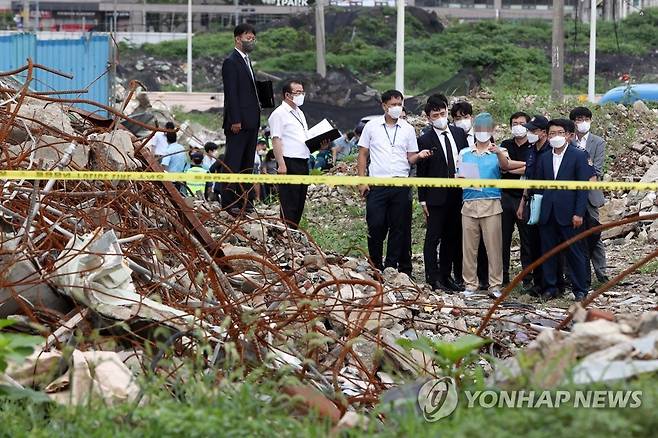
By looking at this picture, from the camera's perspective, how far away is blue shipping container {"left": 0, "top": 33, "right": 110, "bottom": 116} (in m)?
19.6

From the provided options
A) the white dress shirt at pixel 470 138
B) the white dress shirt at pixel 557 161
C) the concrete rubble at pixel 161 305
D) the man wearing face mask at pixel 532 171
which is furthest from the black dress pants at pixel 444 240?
the concrete rubble at pixel 161 305

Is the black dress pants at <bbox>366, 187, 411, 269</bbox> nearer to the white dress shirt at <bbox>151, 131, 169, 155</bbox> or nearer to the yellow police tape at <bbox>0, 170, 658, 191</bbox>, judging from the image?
the yellow police tape at <bbox>0, 170, 658, 191</bbox>

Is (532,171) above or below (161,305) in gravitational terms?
above

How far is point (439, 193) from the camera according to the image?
39.0 ft

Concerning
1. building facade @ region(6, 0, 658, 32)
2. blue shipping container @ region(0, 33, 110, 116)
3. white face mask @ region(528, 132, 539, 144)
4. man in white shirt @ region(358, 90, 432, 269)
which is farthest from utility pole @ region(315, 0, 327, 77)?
man in white shirt @ region(358, 90, 432, 269)

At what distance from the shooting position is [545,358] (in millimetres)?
5062

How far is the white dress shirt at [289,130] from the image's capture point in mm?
12242

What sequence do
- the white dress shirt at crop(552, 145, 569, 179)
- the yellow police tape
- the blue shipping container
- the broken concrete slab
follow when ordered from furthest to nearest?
the blue shipping container
the white dress shirt at crop(552, 145, 569, 179)
the yellow police tape
the broken concrete slab

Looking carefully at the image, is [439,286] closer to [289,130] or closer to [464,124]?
[464,124]

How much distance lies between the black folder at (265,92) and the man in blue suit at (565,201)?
9.81ft

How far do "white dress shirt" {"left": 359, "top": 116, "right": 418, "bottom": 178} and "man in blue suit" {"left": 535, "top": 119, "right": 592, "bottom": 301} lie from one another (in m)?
1.20

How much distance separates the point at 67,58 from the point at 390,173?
420 inches

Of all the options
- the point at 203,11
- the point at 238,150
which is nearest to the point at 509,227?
the point at 238,150

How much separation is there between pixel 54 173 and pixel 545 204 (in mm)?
5032
